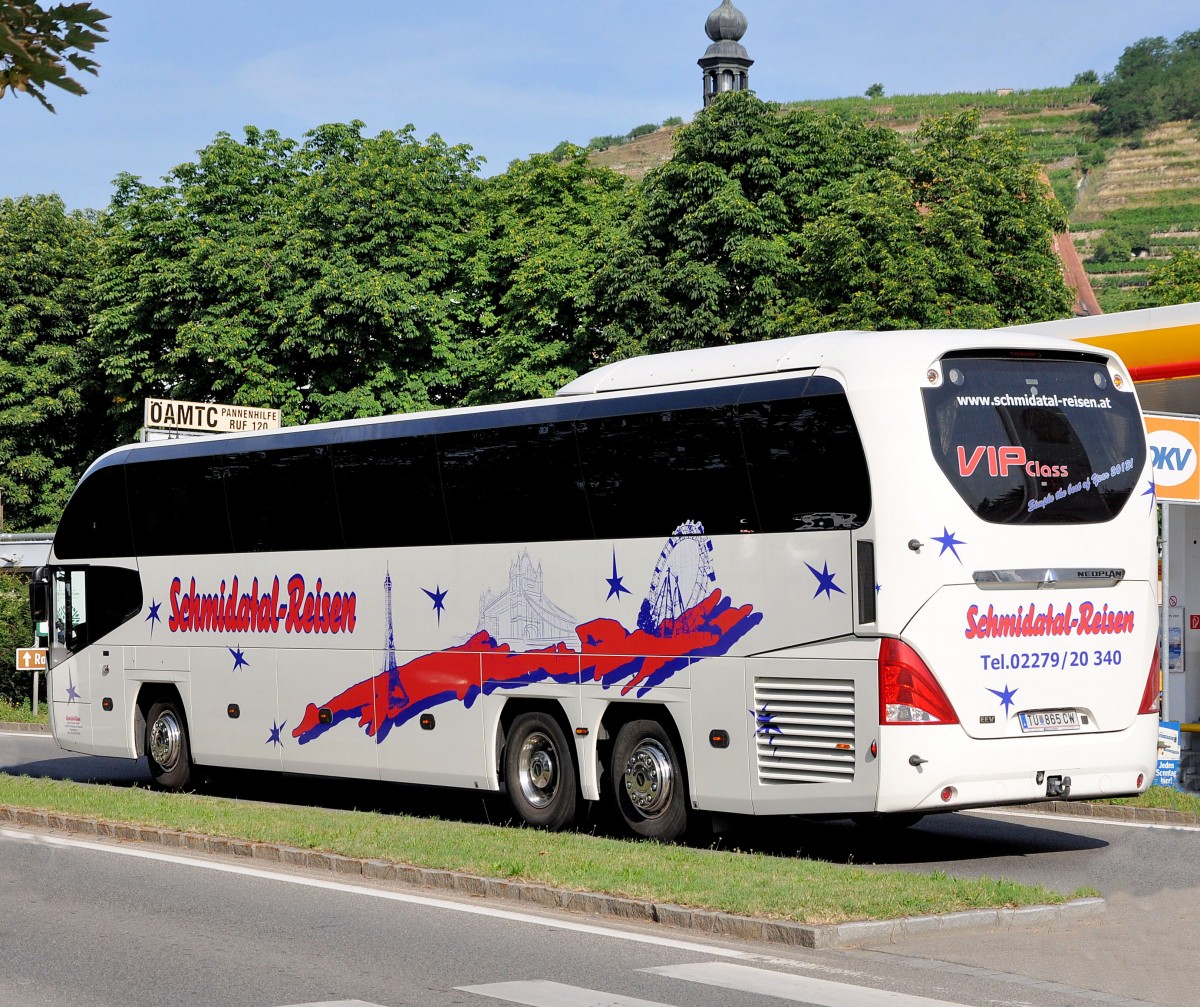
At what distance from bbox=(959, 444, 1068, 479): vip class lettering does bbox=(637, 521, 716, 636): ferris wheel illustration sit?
2.06 metres

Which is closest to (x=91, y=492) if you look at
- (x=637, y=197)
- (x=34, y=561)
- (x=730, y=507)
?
(x=730, y=507)

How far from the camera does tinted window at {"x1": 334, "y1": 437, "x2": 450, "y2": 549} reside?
16.1 m

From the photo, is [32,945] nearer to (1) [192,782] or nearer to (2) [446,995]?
(2) [446,995]

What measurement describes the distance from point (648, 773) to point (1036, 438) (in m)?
3.94

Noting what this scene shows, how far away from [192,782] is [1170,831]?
1028 centimetres

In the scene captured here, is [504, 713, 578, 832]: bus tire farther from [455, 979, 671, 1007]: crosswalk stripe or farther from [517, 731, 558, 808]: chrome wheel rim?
[455, 979, 671, 1007]: crosswalk stripe

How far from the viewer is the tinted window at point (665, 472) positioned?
1335cm

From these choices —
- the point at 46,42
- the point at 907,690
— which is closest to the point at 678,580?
the point at 907,690

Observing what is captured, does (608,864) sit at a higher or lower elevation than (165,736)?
lower

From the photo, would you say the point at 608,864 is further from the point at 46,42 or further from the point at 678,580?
the point at 46,42

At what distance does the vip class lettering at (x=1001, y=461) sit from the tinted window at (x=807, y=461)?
0.74 metres

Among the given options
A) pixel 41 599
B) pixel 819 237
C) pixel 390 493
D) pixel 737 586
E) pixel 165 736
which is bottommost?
pixel 165 736

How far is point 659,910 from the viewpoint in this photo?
10.0m

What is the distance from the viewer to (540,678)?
49.0 feet
